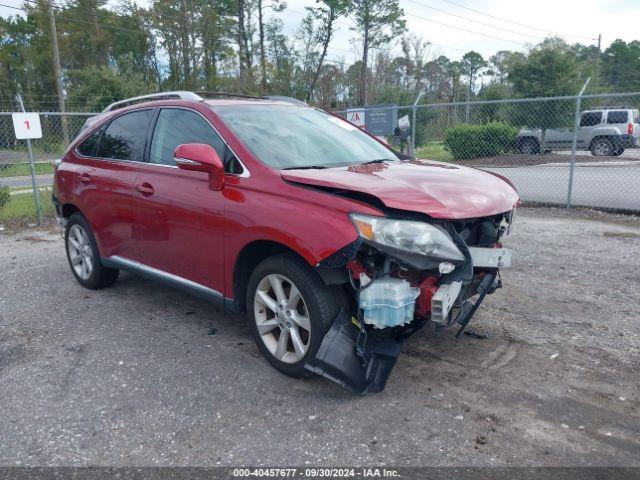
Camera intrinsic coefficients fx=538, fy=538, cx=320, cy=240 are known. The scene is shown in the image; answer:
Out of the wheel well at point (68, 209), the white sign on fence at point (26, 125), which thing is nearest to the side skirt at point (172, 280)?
the wheel well at point (68, 209)

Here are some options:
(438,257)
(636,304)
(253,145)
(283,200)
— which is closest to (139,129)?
(253,145)

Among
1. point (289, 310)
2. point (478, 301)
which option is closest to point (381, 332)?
point (289, 310)

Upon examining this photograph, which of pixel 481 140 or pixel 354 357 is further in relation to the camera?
pixel 481 140

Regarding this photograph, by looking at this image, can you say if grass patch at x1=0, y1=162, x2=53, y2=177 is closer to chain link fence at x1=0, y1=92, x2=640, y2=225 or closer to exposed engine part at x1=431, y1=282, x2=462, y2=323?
chain link fence at x1=0, y1=92, x2=640, y2=225

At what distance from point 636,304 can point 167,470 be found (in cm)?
415

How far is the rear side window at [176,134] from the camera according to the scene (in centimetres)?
397

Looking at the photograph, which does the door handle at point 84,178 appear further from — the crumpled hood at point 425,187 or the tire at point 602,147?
the tire at point 602,147

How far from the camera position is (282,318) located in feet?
11.3

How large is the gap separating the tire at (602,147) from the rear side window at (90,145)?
732 inches

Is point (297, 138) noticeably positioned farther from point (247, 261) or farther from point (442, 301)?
point (442, 301)

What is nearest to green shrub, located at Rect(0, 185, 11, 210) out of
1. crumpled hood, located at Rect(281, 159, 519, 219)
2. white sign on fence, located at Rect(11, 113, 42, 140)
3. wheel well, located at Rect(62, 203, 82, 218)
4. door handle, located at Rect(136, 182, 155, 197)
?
white sign on fence, located at Rect(11, 113, 42, 140)

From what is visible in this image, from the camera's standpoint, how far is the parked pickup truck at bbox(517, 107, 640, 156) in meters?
18.8

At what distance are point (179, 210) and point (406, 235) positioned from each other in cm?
186

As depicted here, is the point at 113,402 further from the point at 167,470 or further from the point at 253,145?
the point at 253,145
